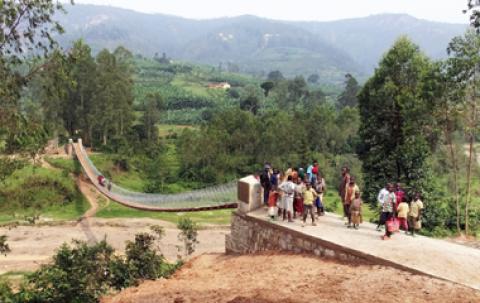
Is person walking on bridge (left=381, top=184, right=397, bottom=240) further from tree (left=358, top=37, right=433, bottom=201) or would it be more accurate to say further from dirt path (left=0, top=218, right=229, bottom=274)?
dirt path (left=0, top=218, right=229, bottom=274)

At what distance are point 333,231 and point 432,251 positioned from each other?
229 cm

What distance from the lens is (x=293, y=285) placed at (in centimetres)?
942

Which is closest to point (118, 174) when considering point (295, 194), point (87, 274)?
point (87, 274)

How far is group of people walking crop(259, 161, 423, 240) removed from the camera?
1103cm

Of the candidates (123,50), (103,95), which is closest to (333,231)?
(103,95)

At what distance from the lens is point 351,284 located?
9.01 meters

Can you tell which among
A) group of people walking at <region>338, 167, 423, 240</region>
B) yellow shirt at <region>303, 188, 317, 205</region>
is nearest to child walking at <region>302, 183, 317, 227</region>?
yellow shirt at <region>303, 188, 317, 205</region>

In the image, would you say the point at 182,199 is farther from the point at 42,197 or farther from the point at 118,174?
the point at 118,174

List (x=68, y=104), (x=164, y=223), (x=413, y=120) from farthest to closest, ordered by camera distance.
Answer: (x=68, y=104), (x=164, y=223), (x=413, y=120)

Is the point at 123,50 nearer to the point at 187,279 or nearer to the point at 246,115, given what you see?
the point at 246,115

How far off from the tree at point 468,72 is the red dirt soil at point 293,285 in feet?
33.1

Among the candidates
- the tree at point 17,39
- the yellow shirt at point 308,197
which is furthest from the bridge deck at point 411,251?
the tree at point 17,39

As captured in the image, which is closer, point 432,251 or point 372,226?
point 432,251

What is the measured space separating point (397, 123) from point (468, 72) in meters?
3.82
